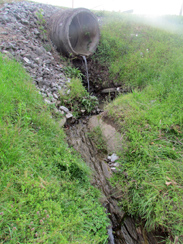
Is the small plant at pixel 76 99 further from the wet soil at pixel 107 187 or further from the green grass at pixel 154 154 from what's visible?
the green grass at pixel 154 154

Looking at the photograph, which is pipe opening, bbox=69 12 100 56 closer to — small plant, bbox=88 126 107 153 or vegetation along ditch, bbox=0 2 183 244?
vegetation along ditch, bbox=0 2 183 244

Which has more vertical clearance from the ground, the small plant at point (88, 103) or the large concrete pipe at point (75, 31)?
the large concrete pipe at point (75, 31)

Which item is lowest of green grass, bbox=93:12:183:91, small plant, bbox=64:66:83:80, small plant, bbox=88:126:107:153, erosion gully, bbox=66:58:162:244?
erosion gully, bbox=66:58:162:244

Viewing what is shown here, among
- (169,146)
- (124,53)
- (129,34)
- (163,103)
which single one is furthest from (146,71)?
(169,146)

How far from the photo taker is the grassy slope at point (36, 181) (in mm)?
1461

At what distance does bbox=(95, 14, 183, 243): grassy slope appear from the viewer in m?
2.23

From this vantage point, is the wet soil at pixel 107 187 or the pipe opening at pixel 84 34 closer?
the wet soil at pixel 107 187

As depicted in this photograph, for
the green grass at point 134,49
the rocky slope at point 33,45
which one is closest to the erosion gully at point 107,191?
the rocky slope at point 33,45

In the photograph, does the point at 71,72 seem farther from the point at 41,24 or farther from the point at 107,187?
the point at 107,187

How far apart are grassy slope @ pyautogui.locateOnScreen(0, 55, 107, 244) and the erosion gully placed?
331 mm

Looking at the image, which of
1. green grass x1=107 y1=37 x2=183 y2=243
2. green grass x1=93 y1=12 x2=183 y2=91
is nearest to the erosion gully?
green grass x1=107 y1=37 x2=183 y2=243

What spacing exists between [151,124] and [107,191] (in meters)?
1.57

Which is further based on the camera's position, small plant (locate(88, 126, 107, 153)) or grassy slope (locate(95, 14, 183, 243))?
small plant (locate(88, 126, 107, 153))

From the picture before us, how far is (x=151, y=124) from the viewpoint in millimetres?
3180
